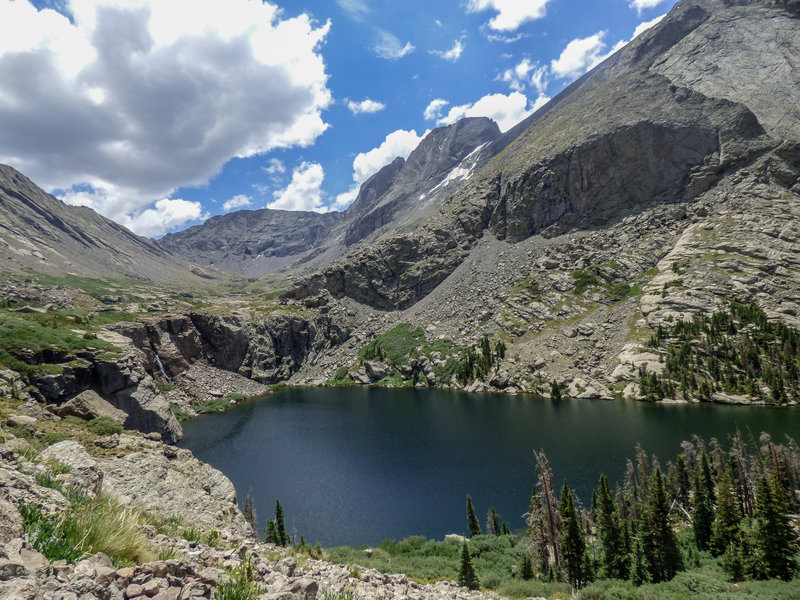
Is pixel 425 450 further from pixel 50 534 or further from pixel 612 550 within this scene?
pixel 50 534

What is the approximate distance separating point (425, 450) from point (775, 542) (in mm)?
42694

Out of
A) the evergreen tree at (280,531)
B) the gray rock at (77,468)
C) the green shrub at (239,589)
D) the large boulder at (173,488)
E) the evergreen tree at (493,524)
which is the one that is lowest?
the evergreen tree at (493,524)

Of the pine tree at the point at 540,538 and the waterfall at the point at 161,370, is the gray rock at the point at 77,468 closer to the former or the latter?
the pine tree at the point at 540,538

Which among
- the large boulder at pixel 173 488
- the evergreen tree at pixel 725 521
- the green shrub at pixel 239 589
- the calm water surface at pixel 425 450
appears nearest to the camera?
the green shrub at pixel 239 589

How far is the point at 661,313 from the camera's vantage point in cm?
10150

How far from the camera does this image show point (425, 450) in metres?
60.5

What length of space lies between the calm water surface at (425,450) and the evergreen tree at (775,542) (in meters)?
18.0

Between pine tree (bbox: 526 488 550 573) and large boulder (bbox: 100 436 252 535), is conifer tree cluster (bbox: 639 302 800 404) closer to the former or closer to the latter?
pine tree (bbox: 526 488 550 573)

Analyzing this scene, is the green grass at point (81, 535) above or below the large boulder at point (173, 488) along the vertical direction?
above

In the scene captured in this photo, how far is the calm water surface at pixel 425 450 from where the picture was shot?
41938 millimetres

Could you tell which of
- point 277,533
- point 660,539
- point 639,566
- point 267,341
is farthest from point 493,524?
point 267,341

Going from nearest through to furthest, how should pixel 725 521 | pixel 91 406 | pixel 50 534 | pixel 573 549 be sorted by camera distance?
pixel 50 534
pixel 573 549
pixel 725 521
pixel 91 406

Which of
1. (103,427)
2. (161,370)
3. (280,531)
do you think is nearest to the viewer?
(103,427)

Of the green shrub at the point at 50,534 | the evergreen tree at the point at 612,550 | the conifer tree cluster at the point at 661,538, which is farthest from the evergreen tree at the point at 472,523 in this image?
the green shrub at the point at 50,534
